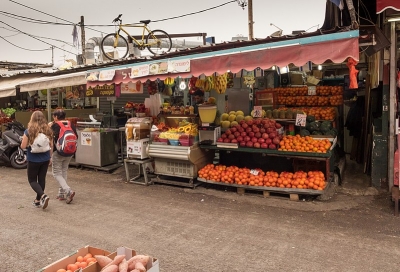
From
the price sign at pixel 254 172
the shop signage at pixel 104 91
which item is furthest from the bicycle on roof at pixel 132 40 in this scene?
the price sign at pixel 254 172

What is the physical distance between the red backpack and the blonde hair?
0.65 feet

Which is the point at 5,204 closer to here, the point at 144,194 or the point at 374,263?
the point at 144,194

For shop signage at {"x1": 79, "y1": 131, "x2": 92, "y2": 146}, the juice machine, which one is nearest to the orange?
the juice machine

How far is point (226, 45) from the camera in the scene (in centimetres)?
703

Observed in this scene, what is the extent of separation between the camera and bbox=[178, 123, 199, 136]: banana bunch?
764cm

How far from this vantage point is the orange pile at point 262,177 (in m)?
6.55

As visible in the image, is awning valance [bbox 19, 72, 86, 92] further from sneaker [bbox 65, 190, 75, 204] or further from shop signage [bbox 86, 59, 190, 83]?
sneaker [bbox 65, 190, 75, 204]

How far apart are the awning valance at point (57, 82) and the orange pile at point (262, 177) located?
4.13 meters

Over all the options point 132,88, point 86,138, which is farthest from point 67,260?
point 132,88

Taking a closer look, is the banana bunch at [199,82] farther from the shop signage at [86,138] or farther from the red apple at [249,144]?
the shop signage at [86,138]

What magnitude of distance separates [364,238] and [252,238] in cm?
155

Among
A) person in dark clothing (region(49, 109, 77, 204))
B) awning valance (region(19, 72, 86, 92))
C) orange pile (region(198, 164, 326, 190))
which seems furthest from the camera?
awning valance (region(19, 72, 86, 92))

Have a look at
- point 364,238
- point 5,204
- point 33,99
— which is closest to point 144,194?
point 5,204

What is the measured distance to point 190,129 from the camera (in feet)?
25.2
